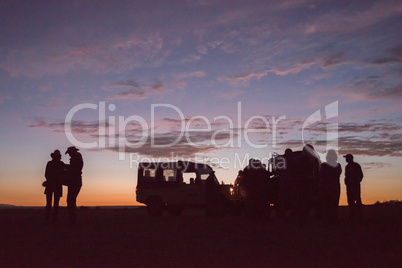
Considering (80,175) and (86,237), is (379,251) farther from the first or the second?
(80,175)

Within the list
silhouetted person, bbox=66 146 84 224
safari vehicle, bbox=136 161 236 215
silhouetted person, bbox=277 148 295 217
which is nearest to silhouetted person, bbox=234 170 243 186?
safari vehicle, bbox=136 161 236 215

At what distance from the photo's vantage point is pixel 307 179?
1692cm

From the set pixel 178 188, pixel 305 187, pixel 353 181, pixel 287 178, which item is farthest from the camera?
pixel 178 188

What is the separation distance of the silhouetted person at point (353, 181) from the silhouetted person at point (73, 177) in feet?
27.3

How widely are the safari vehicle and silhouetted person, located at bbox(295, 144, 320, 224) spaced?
16.3ft

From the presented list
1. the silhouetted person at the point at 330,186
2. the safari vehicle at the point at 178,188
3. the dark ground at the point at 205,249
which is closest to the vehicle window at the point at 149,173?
the safari vehicle at the point at 178,188

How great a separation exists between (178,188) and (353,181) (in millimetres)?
8542

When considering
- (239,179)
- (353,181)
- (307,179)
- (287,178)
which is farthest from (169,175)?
(353,181)

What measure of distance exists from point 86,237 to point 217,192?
36.7 feet

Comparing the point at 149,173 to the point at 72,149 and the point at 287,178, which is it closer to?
the point at 72,149

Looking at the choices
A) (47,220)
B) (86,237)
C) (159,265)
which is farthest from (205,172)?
(159,265)

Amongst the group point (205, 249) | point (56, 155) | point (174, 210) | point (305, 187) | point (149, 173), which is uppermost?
point (56, 155)

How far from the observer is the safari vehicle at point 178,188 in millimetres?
21562

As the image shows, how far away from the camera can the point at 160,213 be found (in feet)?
74.7
